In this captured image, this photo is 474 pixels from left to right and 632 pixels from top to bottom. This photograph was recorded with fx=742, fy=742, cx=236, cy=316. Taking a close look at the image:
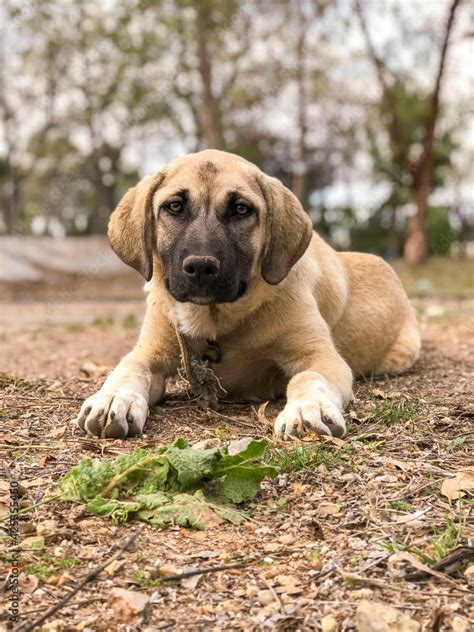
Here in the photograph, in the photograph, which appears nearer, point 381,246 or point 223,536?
point 223,536

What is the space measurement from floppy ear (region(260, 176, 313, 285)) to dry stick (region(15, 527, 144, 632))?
6.46 feet

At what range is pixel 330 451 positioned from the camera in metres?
3.20

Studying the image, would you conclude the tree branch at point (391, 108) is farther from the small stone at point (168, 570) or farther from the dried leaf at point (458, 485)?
the small stone at point (168, 570)

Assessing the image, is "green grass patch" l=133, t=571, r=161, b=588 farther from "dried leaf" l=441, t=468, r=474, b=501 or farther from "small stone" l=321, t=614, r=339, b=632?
"dried leaf" l=441, t=468, r=474, b=501

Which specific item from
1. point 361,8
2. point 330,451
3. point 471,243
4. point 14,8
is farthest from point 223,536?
point 471,243

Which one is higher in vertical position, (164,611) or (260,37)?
(260,37)

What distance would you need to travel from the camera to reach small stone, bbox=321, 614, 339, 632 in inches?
81.1

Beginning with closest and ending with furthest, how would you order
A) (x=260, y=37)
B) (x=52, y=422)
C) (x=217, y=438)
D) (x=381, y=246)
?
1. (x=217, y=438)
2. (x=52, y=422)
3. (x=260, y=37)
4. (x=381, y=246)

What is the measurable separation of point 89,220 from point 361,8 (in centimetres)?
2034

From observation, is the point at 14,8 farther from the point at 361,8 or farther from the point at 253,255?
the point at 253,255

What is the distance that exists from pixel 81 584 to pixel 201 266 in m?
1.81

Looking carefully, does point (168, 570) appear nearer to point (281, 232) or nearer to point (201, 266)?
point (201, 266)

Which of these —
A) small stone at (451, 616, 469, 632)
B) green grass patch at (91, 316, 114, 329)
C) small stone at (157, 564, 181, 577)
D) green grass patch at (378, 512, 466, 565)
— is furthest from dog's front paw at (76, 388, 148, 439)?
green grass patch at (91, 316, 114, 329)

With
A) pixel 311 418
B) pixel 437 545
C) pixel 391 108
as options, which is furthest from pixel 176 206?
pixel 391 108
